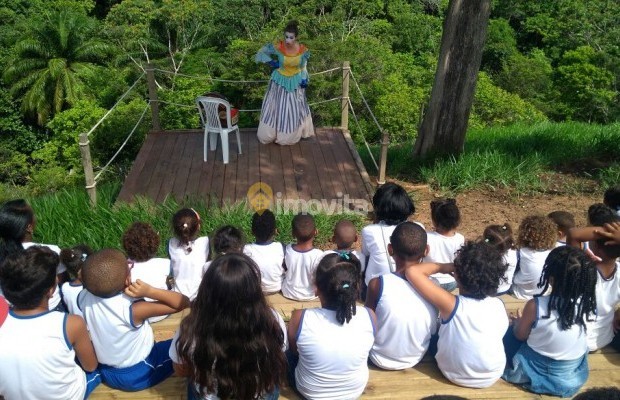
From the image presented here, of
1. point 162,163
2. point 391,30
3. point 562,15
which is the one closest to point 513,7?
point 562,15

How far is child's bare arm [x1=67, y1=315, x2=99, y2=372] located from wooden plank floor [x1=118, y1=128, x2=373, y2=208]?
9.80ft

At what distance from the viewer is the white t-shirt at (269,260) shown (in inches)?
138

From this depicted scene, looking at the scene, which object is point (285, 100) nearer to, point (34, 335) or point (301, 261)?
point (301, 261)

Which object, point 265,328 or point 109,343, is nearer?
point 265,328

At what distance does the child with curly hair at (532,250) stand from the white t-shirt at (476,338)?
2.78 feet

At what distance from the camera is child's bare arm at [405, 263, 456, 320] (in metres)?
2.62

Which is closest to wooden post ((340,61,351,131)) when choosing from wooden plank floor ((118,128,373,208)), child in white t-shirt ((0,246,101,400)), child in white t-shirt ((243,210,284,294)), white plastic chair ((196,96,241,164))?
wooden plank floor ((118,128,373,208))

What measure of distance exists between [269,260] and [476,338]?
1.38 m

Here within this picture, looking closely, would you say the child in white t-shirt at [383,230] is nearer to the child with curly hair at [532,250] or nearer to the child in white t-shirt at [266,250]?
the child in white t-shirt at [266,250]

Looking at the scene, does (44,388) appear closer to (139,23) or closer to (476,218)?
(476,218)

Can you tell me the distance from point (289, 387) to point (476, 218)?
3.36m

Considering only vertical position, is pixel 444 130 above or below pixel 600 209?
below

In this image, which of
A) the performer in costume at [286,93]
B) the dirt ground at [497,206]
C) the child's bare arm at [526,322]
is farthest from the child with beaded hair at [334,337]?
the performer in costume at [286,93]

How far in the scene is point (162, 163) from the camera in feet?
21.2
